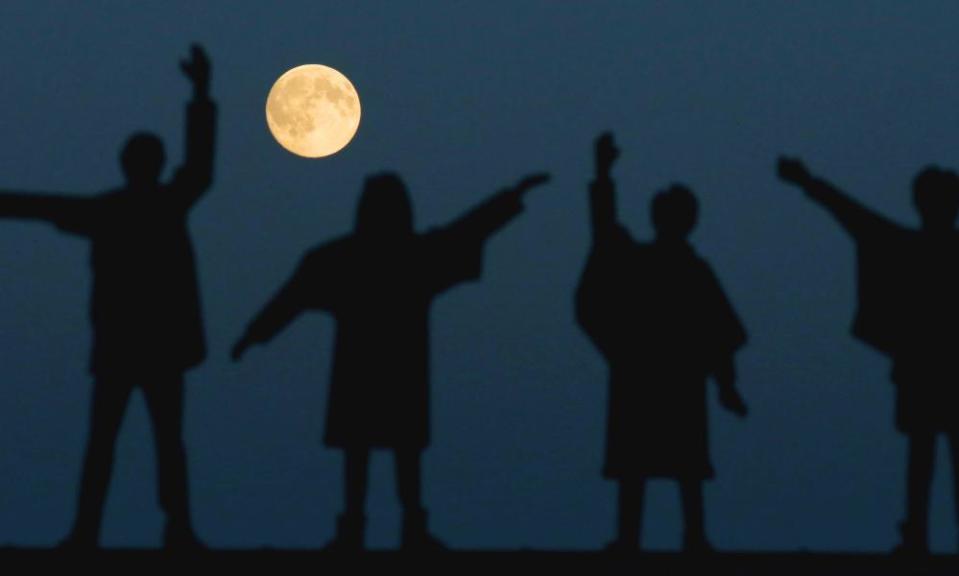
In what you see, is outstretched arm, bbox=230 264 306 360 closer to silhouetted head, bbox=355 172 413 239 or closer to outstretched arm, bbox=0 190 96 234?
silhouetted head, bbox=355 172 413 239

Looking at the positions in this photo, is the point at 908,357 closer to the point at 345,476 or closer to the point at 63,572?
the point at 345,476

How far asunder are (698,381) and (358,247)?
1.93 m

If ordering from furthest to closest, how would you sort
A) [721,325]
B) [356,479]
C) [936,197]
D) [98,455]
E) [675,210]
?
[721,325] → [936,197] → [675,210] → [356,479] → [98,455]

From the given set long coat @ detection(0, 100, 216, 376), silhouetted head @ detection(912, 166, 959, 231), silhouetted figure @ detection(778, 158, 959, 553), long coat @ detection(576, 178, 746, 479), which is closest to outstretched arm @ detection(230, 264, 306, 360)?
long coat @ detection(0, 100, 216, 376)

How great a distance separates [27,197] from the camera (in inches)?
372

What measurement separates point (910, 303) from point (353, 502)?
3123 mm

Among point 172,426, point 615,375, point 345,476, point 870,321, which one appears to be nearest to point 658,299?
point 615,375

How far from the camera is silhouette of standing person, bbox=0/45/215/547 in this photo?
9.28 m

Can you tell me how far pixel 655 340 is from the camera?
9.79 meters

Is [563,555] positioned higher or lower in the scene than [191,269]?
lower

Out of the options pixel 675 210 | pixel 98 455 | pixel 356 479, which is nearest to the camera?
pixel 98 455

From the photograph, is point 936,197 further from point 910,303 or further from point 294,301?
point 294,301

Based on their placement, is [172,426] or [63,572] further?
[172,426]

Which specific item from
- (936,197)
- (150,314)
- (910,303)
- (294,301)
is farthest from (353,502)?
(936,197)
